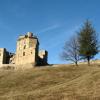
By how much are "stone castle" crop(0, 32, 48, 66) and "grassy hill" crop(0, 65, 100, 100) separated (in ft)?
96.6

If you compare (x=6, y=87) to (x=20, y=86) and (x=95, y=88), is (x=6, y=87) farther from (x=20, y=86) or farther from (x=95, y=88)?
(x=95, y=88)

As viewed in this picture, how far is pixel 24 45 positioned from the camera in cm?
11538

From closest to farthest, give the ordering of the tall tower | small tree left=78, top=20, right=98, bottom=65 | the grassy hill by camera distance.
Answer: the grassy hill, small tree left=78, top=20, right=98, bottom=65, the tall tower

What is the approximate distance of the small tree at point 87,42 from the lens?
281 ft

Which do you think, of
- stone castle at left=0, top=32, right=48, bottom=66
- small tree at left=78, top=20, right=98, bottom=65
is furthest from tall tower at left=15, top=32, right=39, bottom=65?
small tree at left=78, top=20, right=98, bottom=65

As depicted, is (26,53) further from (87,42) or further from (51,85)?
(51,85)

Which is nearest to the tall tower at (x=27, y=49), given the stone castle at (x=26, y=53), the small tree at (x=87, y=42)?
the stone castle at (x=26, y=53)

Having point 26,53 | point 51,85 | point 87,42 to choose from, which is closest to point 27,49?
point 26,53

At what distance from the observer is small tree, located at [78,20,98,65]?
8550 cm

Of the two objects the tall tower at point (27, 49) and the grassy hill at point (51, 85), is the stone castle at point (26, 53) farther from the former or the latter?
the grassy hill at point (51, 85)

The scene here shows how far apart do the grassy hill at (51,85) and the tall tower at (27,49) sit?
94.9 feet

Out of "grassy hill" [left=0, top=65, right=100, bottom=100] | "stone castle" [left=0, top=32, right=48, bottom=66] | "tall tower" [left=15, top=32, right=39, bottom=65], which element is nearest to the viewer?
"grassy hill" [left=0, top=65, right=100, bottom=100]

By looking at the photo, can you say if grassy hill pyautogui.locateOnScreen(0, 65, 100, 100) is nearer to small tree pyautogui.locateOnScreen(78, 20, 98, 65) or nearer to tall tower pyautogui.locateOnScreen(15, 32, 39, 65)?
small tree pyautogui.locateOnScreen(78, 20, 98, 65)

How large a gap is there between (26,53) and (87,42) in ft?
90.7
